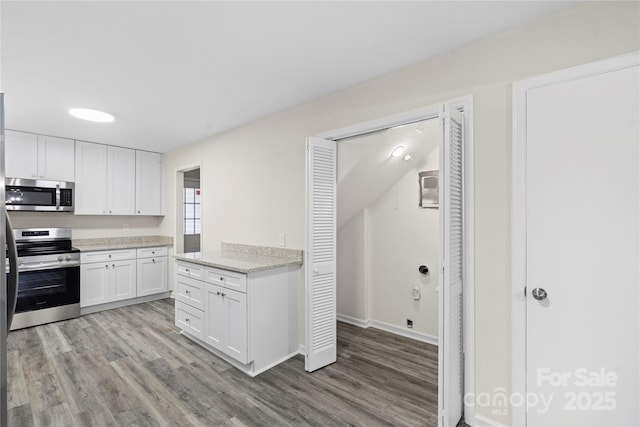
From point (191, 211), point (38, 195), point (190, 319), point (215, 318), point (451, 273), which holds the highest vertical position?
point (38, 195)

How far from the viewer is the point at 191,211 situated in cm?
593

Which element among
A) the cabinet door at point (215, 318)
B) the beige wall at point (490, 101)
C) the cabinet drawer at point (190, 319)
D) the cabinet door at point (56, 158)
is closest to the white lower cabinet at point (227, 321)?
the cabinet door at point (215, 318)

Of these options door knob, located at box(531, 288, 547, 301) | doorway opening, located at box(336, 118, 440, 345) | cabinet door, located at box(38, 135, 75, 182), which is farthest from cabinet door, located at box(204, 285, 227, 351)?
cabinet door, located at box(38, 135, 75, 182)

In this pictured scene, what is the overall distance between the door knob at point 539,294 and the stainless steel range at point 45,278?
4.98 m

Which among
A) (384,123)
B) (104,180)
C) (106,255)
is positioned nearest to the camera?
(384,123)

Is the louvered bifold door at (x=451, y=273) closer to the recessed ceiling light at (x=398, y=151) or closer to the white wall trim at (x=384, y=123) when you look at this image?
the white wall trim at (x=384, y=123)

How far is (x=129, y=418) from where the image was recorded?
2.10 meters

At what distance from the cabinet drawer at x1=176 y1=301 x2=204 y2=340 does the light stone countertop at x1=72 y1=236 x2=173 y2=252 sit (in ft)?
5.75

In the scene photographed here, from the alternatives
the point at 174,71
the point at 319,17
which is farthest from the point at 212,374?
the point at 319,17

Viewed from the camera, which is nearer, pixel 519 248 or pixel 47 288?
pixel 519 248

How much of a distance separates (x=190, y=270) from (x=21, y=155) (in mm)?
2794

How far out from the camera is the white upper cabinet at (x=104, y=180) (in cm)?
446

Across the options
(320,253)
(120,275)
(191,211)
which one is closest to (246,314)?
(320,253)

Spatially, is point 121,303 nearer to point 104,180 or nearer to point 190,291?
point 104,180
